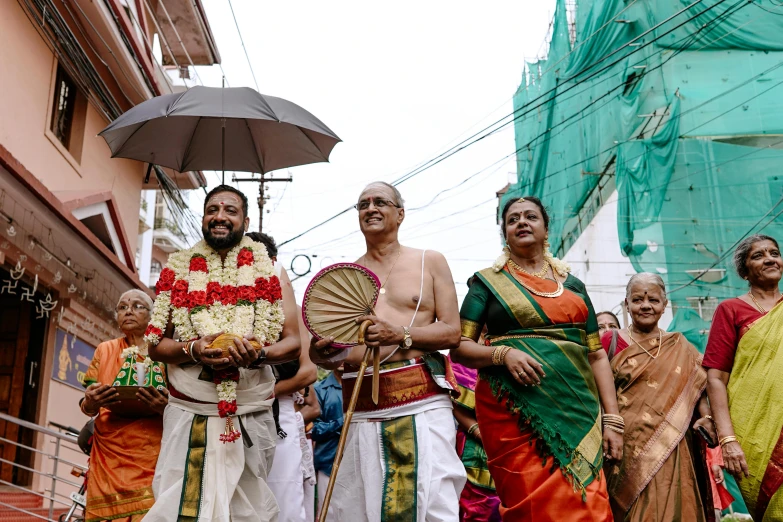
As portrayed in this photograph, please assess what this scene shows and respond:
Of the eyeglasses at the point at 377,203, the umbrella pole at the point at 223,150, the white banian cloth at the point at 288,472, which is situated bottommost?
the white banian cloth at the point at 288,472

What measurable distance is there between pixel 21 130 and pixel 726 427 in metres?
8.63

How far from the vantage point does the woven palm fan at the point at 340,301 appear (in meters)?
3.90

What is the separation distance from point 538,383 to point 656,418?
3.90ft

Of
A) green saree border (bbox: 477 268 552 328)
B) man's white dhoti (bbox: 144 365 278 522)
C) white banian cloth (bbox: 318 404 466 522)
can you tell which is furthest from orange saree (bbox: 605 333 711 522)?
man's white dhoti (bbox: 144 365 278 522)

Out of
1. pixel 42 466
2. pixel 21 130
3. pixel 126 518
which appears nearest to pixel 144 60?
pixel 21 130

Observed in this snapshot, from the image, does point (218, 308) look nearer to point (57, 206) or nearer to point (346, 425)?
point (346, 425)

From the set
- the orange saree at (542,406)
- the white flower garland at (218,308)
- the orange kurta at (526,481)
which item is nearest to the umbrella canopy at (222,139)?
the white flower garland at (218,308)

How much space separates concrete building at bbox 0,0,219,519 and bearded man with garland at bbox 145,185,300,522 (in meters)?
3.81

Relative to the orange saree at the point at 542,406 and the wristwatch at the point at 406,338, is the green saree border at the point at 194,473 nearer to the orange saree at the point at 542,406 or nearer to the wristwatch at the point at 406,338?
the wristwatch at the point at 406,338

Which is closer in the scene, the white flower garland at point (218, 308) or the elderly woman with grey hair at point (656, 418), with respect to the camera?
the white flower garland at point (218, 308)

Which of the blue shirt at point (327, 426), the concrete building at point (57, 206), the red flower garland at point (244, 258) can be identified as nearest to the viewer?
the red flower garland at point (244, 258)

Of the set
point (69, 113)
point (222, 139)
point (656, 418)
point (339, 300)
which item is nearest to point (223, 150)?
point (222, 139)

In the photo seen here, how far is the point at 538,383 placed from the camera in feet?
13.4

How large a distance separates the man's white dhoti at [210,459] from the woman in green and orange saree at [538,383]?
1.15 m
